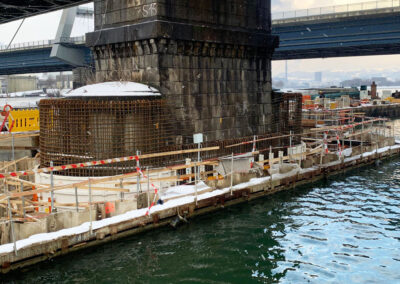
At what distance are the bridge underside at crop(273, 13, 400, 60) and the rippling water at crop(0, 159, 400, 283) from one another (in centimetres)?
4759

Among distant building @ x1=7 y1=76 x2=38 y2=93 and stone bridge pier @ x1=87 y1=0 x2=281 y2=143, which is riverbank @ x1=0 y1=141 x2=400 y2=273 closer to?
stone bridge pier @ x1=87 y1=0 x2=281 y2=143

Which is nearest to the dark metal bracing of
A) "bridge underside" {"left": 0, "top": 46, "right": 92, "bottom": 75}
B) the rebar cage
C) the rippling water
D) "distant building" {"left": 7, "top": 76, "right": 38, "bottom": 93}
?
the rebar cage

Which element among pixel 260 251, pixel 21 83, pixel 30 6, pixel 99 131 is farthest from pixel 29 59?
pixel 260 251

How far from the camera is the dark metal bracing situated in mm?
36375

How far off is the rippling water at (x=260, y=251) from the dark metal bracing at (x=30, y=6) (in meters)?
24.5

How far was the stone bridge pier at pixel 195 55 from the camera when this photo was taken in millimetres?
21828

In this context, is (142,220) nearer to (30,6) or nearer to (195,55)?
(195,55)

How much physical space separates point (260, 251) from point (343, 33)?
57102mm

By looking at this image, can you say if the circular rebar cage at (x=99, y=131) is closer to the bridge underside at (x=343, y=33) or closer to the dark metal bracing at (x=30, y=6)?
the dark metal bracing at (x=30, y=6)

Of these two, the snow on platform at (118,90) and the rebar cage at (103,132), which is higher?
the snow on platform at (118,90)

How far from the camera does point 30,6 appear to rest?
1496 inches

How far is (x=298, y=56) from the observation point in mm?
94125

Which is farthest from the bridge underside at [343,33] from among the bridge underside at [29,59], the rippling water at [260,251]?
the rippling water at [260,251]

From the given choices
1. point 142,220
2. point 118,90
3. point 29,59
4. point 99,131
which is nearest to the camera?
point 142,220
